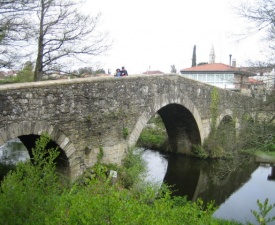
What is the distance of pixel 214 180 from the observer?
13.2 meters

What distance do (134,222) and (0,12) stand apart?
7.72 metres

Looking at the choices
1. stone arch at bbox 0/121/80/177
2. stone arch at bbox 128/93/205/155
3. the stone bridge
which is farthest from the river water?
stone arch at bbox 0/121/80/177

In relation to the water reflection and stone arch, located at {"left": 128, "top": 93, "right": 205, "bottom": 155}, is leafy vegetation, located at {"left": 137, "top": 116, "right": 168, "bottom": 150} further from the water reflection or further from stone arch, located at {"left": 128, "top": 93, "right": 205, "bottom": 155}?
stone arch, located at {"left": 128, "top": 93, "right": 205, "bottom": 155}

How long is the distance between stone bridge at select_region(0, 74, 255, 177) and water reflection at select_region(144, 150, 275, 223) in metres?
2.55

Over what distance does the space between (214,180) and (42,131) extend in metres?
8.36

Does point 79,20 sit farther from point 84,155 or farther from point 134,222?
point 134,222

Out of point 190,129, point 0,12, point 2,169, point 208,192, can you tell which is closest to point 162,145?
point 190,129

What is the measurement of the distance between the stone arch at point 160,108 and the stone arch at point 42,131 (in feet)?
8.12

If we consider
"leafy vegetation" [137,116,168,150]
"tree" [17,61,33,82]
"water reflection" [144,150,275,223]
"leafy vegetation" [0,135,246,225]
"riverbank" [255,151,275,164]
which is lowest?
"water reflection" [144,150,275,223]

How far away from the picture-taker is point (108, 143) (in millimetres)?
9258

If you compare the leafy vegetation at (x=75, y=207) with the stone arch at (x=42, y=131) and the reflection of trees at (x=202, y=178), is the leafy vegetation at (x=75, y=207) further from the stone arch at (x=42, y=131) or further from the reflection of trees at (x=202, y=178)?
the reflection of trees at (x=202, y=178)

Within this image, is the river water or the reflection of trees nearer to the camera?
the river water

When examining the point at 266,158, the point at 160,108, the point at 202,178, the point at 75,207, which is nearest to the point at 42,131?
the point at 75,207

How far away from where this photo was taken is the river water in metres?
10.3
